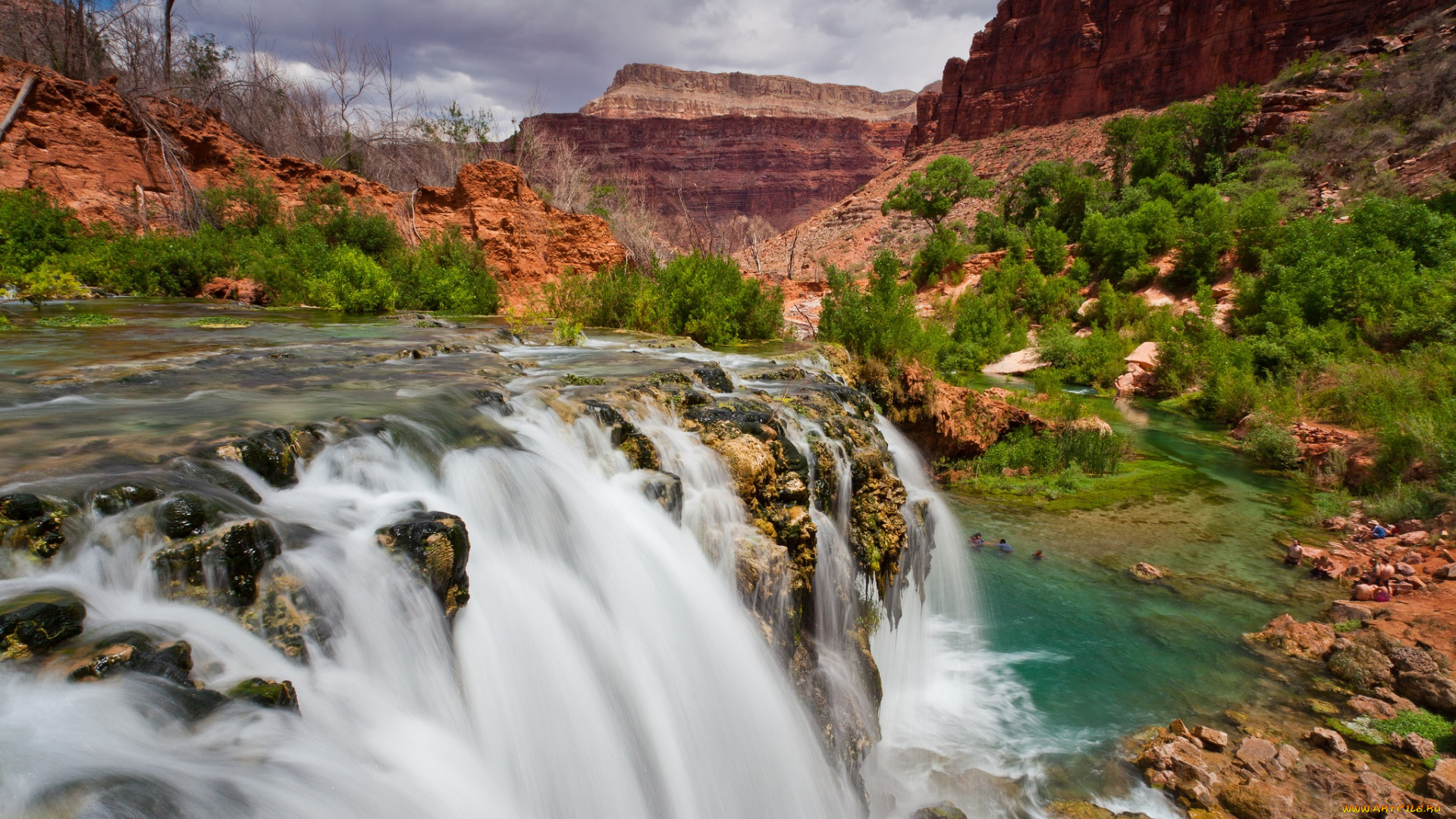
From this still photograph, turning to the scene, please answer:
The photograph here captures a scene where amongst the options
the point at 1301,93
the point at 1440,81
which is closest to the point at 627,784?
the point at 1440,81

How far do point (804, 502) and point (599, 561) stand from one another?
161cm

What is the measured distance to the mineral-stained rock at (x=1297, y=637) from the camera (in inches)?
211

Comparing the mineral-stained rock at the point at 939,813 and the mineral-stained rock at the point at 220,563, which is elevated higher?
the mineral-stained rock at the point at 220,563

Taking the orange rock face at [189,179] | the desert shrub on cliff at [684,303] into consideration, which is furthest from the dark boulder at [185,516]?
the orange rock face at [189,179]

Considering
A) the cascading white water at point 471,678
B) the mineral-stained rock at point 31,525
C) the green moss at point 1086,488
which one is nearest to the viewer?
the cascading white water at point 471,678

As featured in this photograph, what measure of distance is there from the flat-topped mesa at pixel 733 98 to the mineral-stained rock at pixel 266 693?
371ft

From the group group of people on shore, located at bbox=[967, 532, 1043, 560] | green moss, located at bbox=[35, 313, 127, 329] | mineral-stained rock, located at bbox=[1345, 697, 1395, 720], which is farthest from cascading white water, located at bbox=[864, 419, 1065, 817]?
green moss, located at bbox=[35, 313, 127, 329]

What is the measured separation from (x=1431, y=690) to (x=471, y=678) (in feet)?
21.0

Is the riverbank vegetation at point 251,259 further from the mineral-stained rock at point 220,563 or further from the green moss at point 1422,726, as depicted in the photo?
the green moss at point 1422,726

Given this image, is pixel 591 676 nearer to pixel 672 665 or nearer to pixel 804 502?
pixel 672 665

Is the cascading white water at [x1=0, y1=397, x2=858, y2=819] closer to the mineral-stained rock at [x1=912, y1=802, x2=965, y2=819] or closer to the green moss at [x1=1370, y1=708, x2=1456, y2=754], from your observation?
the mineral-stained rock at [x1=912, y1=802, x2=965, y2=819]

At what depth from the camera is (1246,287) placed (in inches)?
706

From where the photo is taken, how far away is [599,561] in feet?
12.0

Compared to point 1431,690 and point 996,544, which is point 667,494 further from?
point 1431,690
